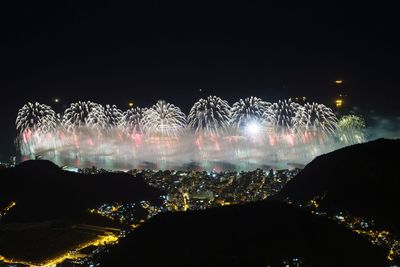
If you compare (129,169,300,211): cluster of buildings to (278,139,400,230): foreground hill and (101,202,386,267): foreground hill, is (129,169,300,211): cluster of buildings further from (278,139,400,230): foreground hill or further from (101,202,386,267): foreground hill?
(101,202,386,267): foreground hill

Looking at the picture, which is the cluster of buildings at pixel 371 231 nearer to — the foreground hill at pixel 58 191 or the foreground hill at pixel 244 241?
the foreground hill at pixel 244 241

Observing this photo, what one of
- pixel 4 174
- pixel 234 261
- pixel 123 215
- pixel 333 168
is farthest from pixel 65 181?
pixel 234 261

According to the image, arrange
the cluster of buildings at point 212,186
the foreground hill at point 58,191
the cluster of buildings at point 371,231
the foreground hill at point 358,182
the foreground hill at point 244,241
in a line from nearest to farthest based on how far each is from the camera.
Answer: the foreground hill at point 244,241
the cluster of buildings at point 371,231
the foreground hill at point 358,182
the foreground hill at point 58,191
the cluster of buildings at point 212,186

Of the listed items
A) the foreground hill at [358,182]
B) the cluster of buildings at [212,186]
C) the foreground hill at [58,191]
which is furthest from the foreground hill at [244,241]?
Answer: the cluster of buildings at [212,186]

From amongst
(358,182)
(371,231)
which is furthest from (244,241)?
(358,182)

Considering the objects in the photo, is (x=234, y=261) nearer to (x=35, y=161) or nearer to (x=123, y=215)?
(x=123, y=215)
